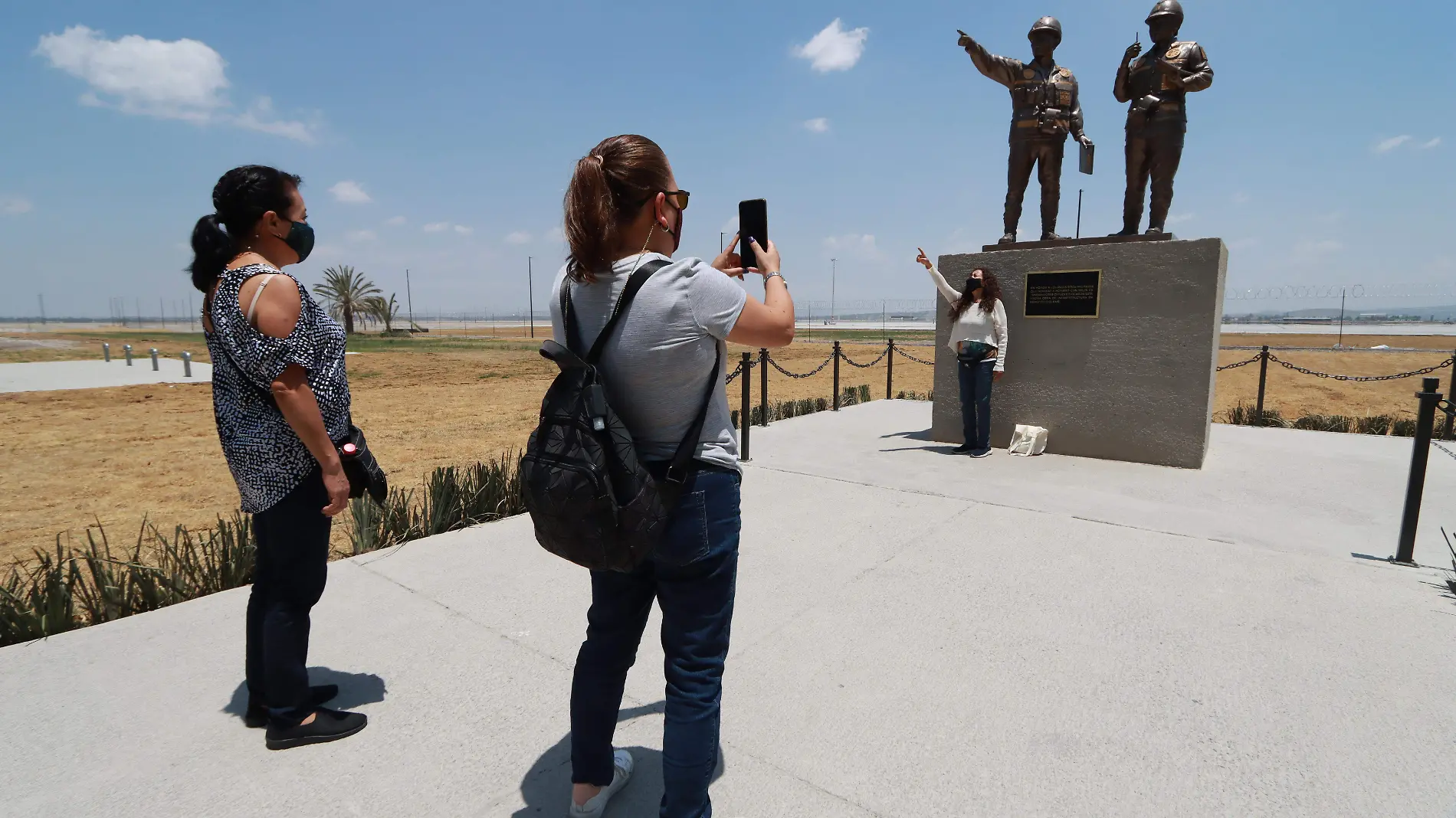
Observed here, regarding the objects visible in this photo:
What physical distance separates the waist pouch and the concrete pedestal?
1.74ft

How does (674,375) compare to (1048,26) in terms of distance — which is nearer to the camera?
(674,375)

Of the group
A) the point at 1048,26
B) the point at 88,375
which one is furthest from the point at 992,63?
the point at 88,375

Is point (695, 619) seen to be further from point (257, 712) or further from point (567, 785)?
point (257, 712)

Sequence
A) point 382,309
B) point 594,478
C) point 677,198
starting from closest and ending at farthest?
point 594,478, point 677,198, point 382,309

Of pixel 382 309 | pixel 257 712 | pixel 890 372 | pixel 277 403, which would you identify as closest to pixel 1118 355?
pixel 890 372

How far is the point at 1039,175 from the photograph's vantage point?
701cm

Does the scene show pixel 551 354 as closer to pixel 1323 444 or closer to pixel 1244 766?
pixel 1244 766

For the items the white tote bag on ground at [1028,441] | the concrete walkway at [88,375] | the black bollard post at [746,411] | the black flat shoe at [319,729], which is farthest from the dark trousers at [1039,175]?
the concrete walkway at [88,375]

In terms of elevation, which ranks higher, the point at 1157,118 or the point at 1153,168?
the point at 1157,118

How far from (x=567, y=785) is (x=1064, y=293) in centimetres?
623

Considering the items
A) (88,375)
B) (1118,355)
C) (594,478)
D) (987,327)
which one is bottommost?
(88,375)

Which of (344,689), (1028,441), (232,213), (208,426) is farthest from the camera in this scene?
(208,426)

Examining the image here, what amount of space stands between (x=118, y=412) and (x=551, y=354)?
15.4 m

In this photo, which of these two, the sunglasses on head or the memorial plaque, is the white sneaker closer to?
the sunglasses on head
